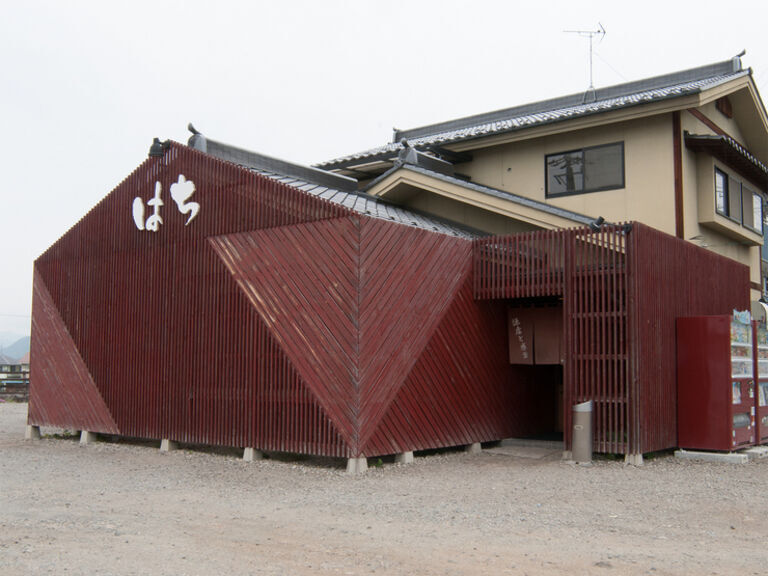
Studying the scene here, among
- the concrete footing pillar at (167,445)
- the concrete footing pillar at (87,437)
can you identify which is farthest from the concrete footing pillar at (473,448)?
the concrete footing pillar at (87,437)

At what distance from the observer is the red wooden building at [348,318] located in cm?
1112

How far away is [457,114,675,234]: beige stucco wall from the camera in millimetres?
14742

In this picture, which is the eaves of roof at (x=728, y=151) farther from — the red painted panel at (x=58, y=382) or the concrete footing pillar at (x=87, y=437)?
the concrete footing pillar at (x=87, y=437)

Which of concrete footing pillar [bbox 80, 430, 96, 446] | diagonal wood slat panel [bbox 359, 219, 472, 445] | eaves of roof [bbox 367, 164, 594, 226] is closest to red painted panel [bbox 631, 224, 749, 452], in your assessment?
eaves of roof [bbox 367, 164, 594, 226]

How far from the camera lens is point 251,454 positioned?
38.8 feet

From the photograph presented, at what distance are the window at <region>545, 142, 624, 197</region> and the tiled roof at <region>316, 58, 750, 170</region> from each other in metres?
0.86

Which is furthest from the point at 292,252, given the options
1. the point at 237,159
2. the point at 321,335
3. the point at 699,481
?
the point at 699,481

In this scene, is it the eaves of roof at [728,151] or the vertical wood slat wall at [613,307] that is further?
the eaves of roof at [728,151]

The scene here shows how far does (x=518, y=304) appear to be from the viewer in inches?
536

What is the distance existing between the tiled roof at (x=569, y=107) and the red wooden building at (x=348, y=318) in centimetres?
307

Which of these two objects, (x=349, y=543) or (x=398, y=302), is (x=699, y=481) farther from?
(x=349, y=543)

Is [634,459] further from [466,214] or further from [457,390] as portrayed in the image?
[466,214]

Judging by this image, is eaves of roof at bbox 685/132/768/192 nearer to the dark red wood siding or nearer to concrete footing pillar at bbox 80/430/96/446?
the dark red wood siding

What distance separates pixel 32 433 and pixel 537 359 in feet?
34.0
